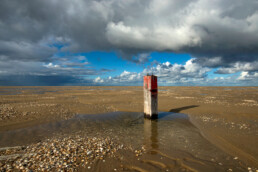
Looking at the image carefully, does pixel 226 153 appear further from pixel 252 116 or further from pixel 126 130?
pixel 252 116

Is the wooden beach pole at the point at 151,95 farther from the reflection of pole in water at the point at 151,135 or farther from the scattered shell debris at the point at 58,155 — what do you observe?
the scattered shell debris at the point at 58,155

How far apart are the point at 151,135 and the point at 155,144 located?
69.2 inches

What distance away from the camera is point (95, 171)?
669 centimetres

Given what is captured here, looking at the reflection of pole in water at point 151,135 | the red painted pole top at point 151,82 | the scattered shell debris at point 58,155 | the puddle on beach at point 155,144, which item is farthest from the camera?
the red painted pole top at point 151,82

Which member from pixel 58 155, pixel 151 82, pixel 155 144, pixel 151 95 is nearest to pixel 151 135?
pixel 155 144

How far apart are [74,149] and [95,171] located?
240 cm

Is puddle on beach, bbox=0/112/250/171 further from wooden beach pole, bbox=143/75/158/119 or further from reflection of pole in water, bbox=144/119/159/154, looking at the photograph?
wooden beach pole, bbox=143/75/158/119

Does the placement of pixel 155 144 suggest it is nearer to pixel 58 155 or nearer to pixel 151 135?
pixel 151 135

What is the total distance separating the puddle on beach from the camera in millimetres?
7203

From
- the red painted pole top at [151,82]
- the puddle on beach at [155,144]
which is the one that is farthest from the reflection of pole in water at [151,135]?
the red painted pole top at [151,82]

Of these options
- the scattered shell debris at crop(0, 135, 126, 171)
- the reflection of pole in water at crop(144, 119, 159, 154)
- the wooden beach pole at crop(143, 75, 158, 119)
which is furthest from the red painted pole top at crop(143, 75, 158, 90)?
the scattered shell debris at crop(0, 135, 126, 171)

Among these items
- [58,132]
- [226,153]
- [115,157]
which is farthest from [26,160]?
[226,153]

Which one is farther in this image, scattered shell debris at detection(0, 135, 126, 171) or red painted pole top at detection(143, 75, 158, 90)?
red painted pole top at detection(143, 75, 158, 90)

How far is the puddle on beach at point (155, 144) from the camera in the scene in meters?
7.20
